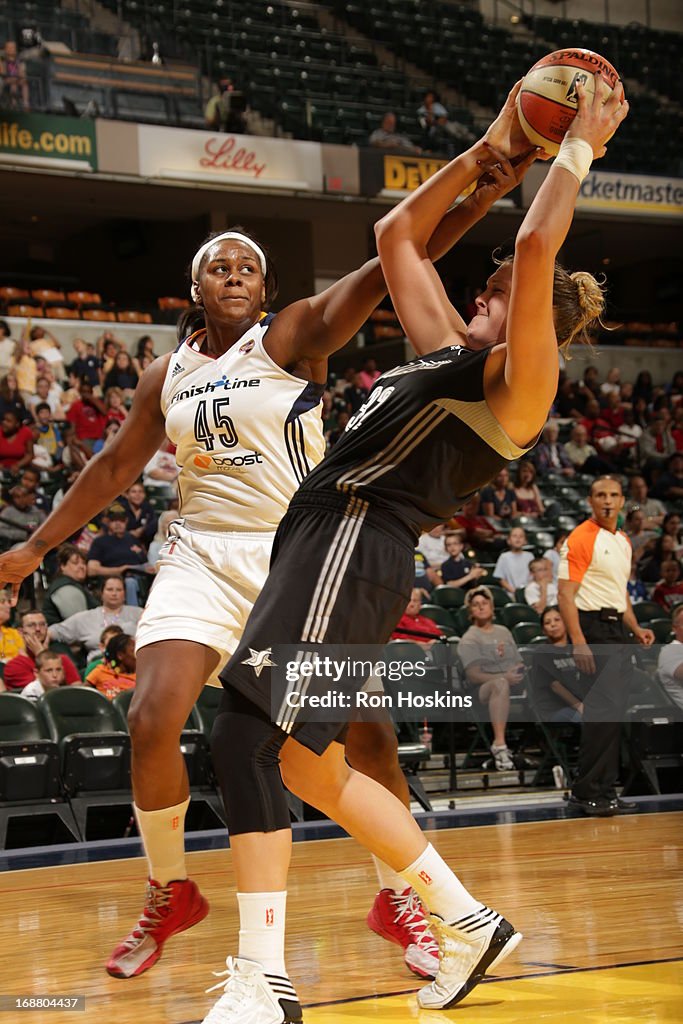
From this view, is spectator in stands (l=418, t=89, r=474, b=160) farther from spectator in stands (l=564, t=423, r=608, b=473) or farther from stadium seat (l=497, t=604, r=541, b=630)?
stadium seat (l=497, t=604, r=541, b=630)

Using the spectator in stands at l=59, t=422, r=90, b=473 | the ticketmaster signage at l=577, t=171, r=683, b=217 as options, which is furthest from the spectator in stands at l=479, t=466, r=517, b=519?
the ticketmaster signage at l=577, t=171, r=683, b=217

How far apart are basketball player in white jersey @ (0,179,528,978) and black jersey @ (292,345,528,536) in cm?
65

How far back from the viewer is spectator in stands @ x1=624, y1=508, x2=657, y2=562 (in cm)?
1337

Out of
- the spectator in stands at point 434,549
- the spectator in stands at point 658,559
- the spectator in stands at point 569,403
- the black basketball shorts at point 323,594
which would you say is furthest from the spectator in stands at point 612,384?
the black basketball shorts at point 323,594

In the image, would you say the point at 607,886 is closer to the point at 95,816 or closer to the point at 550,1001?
the point at 550,1001

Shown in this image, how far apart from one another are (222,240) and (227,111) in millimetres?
14292

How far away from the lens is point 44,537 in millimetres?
3975

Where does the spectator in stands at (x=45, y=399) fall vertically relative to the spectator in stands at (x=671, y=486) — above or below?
above

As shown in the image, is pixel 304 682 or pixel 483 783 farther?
pixel 483 783

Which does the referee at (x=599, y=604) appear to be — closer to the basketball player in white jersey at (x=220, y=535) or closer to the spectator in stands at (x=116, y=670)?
the spectator in stands at (x=116, y=670)

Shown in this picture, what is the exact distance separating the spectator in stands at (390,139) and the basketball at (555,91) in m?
16.1

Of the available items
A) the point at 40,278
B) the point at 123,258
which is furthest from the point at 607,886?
the point at 123,258

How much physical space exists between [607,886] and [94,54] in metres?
15.7

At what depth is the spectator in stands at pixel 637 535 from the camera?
13.4 metres
